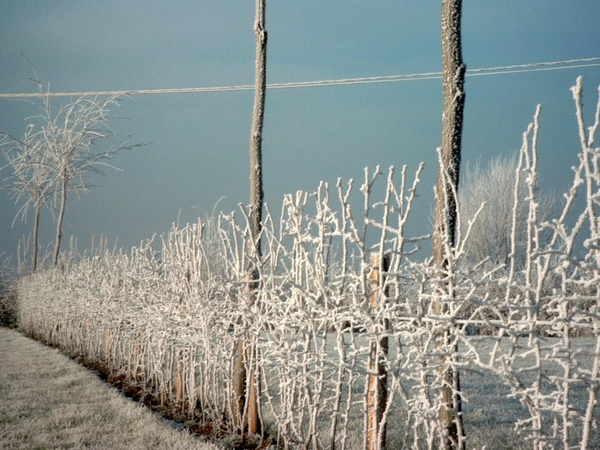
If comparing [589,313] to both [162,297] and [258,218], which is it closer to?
[258,218]

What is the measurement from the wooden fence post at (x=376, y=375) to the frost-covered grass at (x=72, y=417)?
3.82 feet

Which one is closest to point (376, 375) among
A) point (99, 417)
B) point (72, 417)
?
point (99, 417)

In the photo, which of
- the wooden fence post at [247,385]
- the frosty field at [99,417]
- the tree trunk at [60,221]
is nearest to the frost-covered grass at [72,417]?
the frosty field at [99,417]

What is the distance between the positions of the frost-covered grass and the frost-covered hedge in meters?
0.44

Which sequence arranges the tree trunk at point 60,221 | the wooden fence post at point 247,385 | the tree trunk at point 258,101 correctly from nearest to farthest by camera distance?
the wooden fence post at point 247,385 → the tree trunk at point 258,101 → the tree trunk at point 60,221

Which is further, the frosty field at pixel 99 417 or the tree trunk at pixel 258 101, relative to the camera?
the tree trunk at pixel 258 101

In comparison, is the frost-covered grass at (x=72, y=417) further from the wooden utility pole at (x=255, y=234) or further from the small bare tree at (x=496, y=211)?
the small bare tree at (x=496, y=211)

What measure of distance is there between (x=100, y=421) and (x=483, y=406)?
3.08 metres

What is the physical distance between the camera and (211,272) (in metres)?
4.57

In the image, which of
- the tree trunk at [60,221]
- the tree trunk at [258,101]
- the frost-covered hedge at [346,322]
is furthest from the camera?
the tree trunk at [60,221]

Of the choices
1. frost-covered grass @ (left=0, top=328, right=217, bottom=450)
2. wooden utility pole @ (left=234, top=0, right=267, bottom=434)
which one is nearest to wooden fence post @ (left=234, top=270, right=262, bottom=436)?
wooden utility pole @ (left=234, top=0, right=267, bottom=434)

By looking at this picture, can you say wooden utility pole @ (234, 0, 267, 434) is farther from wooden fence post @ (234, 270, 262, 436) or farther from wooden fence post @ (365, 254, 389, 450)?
wooden fence post @ (365, 254, 389, 450)

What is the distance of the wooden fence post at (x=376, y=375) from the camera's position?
2.80 meters

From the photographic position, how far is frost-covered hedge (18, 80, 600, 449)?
2.04m
